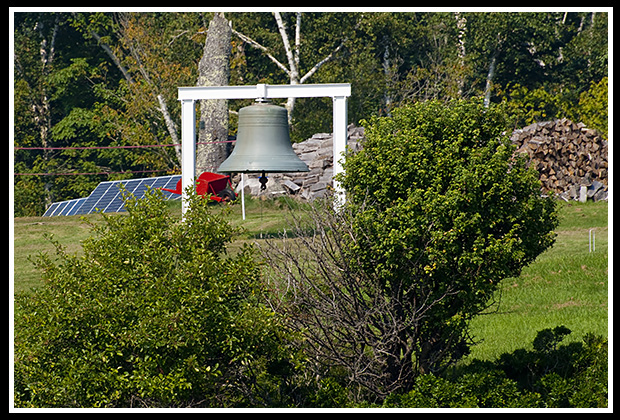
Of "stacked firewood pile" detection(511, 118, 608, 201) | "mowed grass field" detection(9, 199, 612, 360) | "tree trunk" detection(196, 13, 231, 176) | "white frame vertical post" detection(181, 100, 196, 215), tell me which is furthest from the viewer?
"stacked firewood pile" detection(511, 118, 608, 201)

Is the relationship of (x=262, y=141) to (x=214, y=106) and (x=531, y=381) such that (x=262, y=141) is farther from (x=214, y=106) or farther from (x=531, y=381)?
(x=214, y=106)

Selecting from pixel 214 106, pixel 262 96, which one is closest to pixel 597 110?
pixel 214 106

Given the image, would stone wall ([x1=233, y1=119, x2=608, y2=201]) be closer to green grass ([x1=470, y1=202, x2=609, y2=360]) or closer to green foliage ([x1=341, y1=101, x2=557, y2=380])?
green grass ([x1=470, y1=202, x2=609, y2=360])

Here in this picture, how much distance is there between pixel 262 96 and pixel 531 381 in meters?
3.86

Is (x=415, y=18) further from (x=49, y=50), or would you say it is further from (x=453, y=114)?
(x=453, y=114)

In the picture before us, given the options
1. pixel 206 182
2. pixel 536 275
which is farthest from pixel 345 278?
pixel 206 182

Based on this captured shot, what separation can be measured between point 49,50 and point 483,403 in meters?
26.9

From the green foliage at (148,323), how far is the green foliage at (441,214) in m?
1.08

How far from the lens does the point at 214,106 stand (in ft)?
70.3

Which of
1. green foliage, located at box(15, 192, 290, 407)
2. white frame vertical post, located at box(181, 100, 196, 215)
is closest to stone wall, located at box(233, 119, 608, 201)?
white frame vertical post, located at box(181, 100, 196, 215)

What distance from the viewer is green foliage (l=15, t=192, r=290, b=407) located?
6887 millimetres

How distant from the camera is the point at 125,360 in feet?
23.3

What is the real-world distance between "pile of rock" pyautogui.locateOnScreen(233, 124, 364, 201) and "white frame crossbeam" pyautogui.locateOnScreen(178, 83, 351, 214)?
27.0 ft

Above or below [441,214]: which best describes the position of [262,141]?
above
